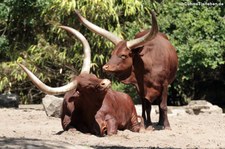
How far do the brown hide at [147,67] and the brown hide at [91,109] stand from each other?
441 millimetres

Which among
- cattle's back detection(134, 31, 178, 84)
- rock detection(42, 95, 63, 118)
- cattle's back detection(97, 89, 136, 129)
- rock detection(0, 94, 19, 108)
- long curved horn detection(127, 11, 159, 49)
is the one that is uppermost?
long curved horn detection(127, 11, 159, 49)

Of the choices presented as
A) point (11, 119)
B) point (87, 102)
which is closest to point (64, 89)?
point (87, 102)

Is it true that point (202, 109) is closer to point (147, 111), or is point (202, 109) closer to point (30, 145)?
point (147, 111)

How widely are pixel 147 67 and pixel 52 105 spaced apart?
8.40 feet

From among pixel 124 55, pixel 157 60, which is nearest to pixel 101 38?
pixel 157 60

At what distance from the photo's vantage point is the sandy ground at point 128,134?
8.39 m

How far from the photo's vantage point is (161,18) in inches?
640

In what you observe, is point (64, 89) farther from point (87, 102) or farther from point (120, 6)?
point (120, 6)

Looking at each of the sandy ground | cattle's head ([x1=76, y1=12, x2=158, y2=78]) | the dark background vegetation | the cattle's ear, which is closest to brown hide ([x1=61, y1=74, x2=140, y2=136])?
the sandy ground

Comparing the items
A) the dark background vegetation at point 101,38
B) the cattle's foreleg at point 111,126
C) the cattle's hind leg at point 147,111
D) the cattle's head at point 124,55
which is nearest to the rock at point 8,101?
the dark background vegetation at point 101,38

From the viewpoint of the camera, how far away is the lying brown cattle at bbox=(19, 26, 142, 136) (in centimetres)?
863

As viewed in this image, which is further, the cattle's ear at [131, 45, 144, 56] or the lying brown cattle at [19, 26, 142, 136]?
the cattle's ear at [131, 45, 144, 56]

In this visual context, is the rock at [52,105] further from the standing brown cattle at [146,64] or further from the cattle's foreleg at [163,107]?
the cattle's foreleg at [163,107]

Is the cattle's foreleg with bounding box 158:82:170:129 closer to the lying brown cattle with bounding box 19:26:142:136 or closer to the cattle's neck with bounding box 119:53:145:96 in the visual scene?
the cattle's neck with bounding box 119:53:145:96
